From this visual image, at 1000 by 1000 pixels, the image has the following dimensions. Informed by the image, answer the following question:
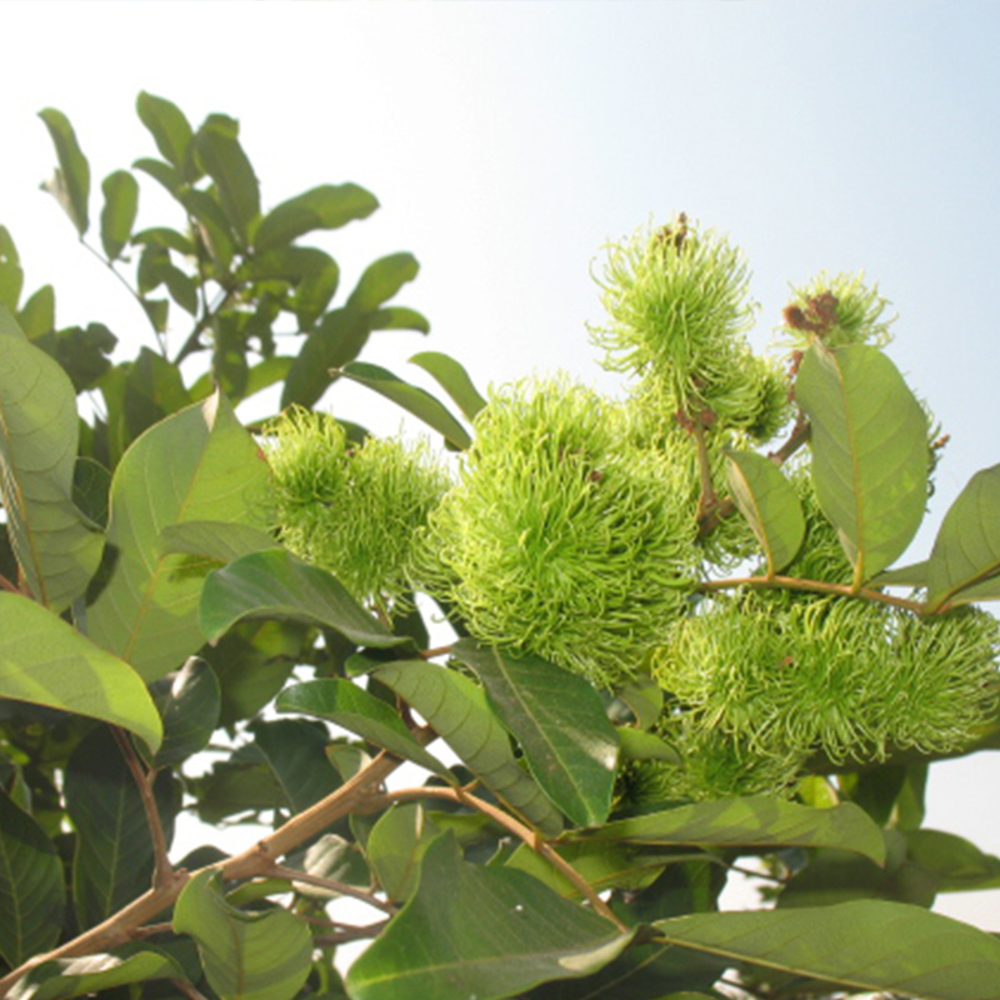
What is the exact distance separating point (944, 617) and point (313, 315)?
1.58 m

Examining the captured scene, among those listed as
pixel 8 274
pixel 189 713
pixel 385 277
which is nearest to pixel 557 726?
pixel 189 713

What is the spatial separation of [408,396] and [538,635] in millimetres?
261

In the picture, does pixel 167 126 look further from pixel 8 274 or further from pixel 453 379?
pixel 453 379

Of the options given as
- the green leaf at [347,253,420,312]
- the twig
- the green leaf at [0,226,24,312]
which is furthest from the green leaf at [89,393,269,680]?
the green leaf at [347,253,420,312]

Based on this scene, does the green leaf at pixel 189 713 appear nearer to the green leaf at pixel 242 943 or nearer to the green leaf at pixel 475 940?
the green leaf at pixel 242 943

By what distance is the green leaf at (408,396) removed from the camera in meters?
0.98

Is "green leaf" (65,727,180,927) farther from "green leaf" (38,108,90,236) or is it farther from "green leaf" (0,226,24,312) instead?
"green leaf" (38,108,90,236)

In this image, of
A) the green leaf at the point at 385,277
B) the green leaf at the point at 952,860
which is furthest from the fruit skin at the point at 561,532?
the green leaf at the point at 385,277

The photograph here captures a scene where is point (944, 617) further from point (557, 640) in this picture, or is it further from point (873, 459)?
point (557, 640)

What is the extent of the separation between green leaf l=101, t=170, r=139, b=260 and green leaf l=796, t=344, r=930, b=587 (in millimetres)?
1783

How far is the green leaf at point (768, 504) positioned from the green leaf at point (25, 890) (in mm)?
930

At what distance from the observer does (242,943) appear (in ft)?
2.90

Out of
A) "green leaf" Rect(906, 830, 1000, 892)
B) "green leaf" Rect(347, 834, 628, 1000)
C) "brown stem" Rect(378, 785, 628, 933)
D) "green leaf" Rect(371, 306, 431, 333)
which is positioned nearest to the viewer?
"green leaf" Rect(347, 834, 628, 1000)

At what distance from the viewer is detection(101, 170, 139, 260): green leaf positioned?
7.36ft
